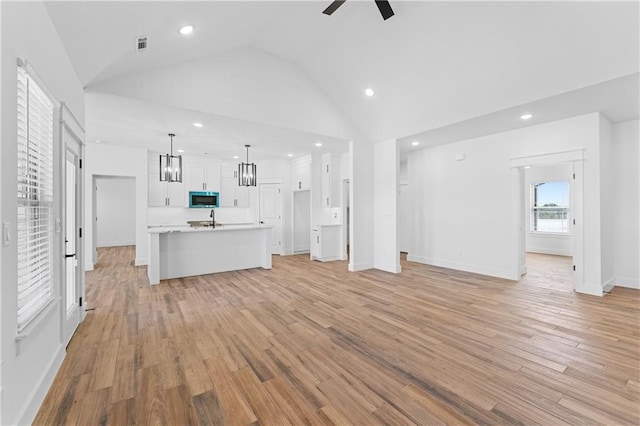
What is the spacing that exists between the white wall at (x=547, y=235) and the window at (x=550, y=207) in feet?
0.44

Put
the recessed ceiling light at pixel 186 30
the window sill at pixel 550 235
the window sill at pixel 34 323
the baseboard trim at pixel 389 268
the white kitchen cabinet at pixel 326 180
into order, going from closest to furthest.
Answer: the window sill at pixel 34 323 < the recessed ceiling light at pixel 186 30 < the baseboard trim at pixel 389 268 < the white kitchen cabinet at pixel 326 180 < the window sill at pixel 550 235

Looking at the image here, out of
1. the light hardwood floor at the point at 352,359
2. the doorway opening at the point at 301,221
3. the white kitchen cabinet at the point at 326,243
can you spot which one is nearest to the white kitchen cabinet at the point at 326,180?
the white kitchen cabinet at the point at 326,243

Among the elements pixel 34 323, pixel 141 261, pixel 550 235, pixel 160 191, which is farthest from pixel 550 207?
pixel 141 261

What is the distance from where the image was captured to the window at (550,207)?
7922 millimetres

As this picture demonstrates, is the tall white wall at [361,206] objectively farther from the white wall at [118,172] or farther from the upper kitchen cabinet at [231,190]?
the white wall at [118,172]

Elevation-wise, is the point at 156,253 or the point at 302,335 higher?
the point at 156,253

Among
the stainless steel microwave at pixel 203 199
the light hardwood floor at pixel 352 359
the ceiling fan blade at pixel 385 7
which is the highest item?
the ceiling fan blade at pixel 385 7

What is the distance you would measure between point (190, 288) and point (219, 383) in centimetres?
299

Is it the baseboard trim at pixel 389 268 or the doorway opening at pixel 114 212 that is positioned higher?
the doorway opening at pixel 114 212

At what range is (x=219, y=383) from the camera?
7.10 feet

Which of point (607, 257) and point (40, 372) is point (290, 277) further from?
point (607, 257)

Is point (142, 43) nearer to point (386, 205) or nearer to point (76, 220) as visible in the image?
point (76, 220)

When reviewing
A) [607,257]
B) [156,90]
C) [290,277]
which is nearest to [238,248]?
[290,277]

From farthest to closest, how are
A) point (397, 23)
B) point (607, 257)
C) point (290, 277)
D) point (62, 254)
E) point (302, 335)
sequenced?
point (290, 277), point (607, 257), point (397, 23), point (302, 335), point (62, 254)
